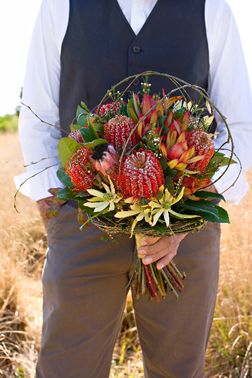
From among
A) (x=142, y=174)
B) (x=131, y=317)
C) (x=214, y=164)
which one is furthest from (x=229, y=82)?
(x=131, y=317)

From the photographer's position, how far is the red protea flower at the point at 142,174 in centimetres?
162

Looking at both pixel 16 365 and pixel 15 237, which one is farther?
pixel 15 237

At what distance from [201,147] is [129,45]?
587mm

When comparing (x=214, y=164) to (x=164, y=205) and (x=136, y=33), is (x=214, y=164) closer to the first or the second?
(x=164, y=205)

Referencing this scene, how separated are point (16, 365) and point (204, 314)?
140 centimetres

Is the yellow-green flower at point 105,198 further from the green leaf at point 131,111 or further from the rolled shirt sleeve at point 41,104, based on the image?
the rolled shirt sleeve at point 41,104

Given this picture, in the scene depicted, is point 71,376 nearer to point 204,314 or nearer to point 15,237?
point 204,314

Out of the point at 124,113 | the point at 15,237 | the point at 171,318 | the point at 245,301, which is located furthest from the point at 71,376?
the point at 15,237

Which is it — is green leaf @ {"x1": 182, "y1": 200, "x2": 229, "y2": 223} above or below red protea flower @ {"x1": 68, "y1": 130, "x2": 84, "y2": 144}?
below

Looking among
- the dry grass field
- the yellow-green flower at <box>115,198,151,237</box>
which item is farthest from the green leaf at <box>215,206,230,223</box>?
the dry grass field

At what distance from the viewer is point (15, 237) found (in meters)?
4.12

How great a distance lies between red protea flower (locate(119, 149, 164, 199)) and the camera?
162 centimetres

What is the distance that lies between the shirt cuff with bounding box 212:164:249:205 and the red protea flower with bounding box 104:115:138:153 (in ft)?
1.71

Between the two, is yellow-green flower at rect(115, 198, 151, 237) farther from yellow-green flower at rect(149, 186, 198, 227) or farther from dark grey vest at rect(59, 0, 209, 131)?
dark grey vest at rect(59, 0, 209, 131)
